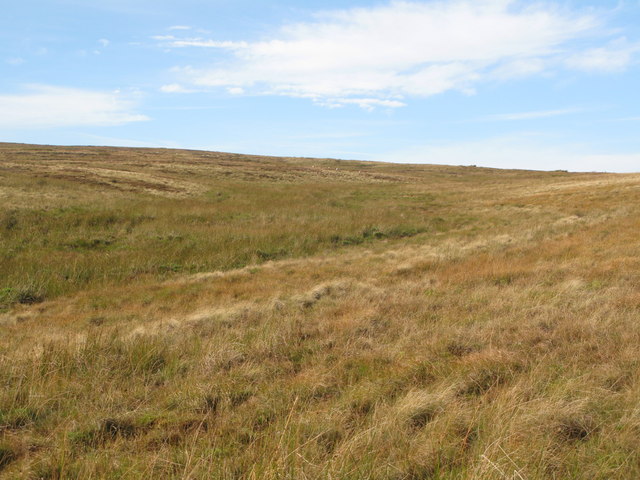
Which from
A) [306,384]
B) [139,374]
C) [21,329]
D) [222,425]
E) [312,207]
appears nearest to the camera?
[222,425]

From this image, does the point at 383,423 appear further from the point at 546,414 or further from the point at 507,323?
the point at 507,323

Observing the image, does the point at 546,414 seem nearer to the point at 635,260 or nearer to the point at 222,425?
the point at 222,425

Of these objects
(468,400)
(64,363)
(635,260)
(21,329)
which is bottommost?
(21,329)

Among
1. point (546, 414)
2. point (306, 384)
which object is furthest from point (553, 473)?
point (306, 384)

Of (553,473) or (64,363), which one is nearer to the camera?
(553,473)

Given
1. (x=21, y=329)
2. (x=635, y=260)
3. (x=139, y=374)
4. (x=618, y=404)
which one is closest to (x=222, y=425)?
(x=139, y=374)

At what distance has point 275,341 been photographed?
20.8 feet

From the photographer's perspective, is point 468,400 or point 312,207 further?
point 312,207

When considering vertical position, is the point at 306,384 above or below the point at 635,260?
below

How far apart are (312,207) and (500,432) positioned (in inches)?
1128

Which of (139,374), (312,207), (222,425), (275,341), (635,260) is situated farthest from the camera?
(312,207)

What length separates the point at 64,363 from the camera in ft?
18.9

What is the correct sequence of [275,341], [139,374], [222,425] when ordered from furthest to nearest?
[275,341] → [139,374] → [222,425]

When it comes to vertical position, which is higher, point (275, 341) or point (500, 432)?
point (500, 432)
